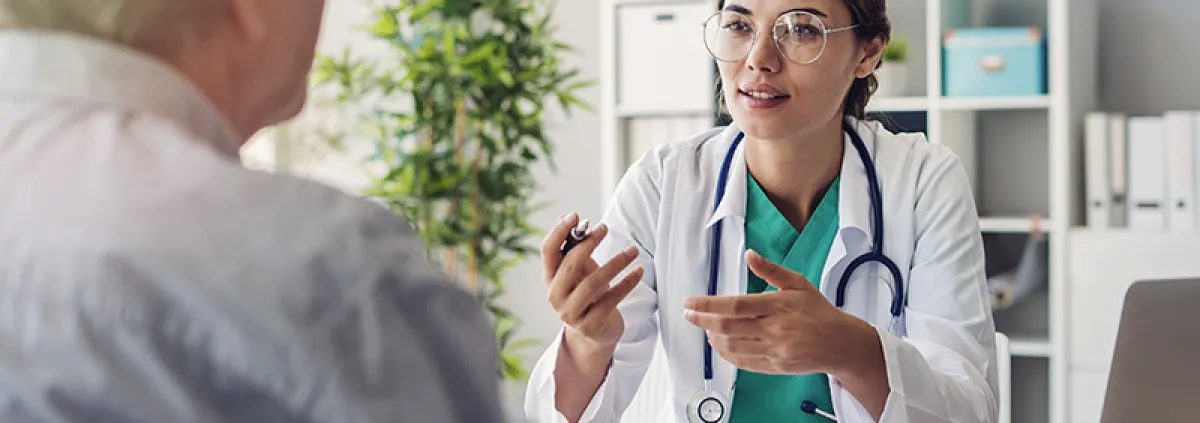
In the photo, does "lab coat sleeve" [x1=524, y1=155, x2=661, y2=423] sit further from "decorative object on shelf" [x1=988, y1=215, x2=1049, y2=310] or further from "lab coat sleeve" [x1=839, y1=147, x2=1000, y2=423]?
"decorative object on shelf" [x1=988, y1=215, x2=1049, y2=310]

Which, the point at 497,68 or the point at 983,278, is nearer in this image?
the point at 983,278

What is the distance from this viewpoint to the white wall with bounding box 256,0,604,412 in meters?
4.12

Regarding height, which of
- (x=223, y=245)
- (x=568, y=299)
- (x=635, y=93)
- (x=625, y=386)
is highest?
(x=635, y=93)

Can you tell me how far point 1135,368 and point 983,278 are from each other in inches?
9.4

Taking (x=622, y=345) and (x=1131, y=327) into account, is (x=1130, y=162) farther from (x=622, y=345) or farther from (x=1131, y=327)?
(x=622, y=345)

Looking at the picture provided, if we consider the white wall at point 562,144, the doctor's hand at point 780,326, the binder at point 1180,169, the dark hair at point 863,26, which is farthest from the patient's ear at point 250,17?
the white wall at point 562,144

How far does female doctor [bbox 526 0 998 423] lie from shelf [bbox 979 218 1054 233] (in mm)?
1612

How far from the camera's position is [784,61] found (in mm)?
1562

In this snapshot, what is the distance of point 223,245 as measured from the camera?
0.46m

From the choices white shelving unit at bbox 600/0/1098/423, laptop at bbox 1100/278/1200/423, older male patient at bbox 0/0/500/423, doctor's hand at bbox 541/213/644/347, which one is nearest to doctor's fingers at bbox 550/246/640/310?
doctor's hand at bbox 541/213/644/347

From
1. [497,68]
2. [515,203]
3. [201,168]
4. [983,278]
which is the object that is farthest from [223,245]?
[515,203]

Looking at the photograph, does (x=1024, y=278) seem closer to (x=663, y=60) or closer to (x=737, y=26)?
(x=663, y=60)

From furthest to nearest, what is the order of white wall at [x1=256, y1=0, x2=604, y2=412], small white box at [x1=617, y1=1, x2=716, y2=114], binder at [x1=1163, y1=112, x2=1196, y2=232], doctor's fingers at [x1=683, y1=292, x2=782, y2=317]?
white wall at [x1=256, y1=0, x2=604, y2=412] < small white box at [x1=617, y1=1, x2=716, y2=114] < binder at [x1=1163, y1=112, x2=1196, y2=232] < doctor's fingers at [x1=683, y1=292, x2=782, y2=317]

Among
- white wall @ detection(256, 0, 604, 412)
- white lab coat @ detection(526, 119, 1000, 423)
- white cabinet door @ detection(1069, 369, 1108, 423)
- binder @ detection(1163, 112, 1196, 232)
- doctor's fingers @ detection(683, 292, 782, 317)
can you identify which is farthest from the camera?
white wall @ detection(256, 0, 604, 412)
